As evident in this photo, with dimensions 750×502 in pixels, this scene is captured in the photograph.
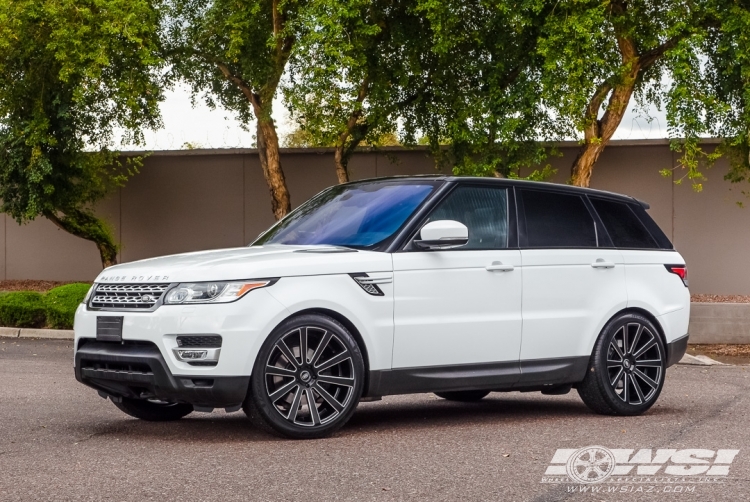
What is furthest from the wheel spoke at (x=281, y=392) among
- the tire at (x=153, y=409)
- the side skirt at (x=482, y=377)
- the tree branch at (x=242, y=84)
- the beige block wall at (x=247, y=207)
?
the beige block wall at (x=247, y=207)

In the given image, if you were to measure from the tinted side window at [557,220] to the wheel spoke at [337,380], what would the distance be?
6.66 ft

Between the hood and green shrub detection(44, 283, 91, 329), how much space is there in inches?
413

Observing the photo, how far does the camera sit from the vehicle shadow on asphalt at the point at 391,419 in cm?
789

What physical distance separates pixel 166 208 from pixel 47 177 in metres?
3.67

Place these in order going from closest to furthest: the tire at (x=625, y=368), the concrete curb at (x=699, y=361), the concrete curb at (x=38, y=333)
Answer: the tire at (x=625, y=368) < the concrete curb at (x=699, y=361) < the concrete curb at (x=38, y=333)

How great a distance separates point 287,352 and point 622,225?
144 inches

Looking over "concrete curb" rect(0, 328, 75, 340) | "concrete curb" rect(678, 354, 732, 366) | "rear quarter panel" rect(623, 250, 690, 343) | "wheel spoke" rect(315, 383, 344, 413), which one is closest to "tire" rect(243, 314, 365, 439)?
"wheel spoke" rect(315, 383, 344, 413)

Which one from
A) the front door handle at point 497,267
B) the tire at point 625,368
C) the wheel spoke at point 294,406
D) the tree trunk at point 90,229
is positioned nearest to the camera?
the wheel spoke at point 294,406

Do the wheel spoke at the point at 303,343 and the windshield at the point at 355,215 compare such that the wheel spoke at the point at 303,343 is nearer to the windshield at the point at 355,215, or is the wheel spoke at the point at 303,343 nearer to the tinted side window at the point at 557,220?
the windshield at the point at 355,215

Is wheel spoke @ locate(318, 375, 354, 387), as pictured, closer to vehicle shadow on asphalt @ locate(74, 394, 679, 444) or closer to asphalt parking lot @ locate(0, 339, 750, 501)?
asphalt parking lot @ locate(0, 339, 750, 501)

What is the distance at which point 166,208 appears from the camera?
26844 millimetres

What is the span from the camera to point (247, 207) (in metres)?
26.2

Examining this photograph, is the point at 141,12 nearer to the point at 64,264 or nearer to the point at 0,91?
the point at 0,91

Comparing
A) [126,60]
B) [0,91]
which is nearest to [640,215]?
[126,60]
